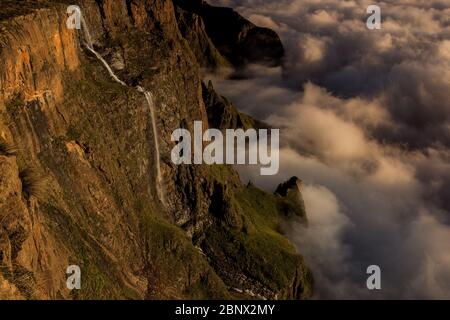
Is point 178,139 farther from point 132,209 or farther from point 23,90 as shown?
point 23,90

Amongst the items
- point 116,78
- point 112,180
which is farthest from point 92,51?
point 112,180

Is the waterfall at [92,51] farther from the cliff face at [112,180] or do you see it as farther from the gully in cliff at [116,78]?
the cliff face at [112,180]

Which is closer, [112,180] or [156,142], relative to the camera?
[112,180]

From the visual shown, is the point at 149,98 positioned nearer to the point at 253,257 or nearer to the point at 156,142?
the point at 156,142

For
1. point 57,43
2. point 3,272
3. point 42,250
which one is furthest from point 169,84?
point 3,272

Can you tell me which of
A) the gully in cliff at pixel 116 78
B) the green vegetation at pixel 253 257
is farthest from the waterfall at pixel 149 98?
the green vegetation at pixel 253 257

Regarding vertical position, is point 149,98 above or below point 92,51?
below

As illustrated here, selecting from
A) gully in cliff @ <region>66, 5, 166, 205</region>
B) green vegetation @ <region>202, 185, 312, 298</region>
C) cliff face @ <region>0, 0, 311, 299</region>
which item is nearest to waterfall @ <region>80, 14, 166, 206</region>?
gully in cliff @ <region>66, 5, 166, 205</region>

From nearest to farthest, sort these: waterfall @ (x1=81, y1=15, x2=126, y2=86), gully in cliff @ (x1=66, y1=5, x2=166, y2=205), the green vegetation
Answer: gully in cliff @ (x1=66, y1=5, x2=166, y2=205), waterfall @ (x1=81, y1=15, x2=126, y2=86), the green vegetation

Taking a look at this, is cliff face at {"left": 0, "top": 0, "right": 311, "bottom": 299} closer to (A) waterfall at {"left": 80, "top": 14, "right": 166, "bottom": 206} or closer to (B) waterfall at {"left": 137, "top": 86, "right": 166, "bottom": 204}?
(B) waterfall at {"left": 137, "top": 86, "right": 166, "bottom": 204}
